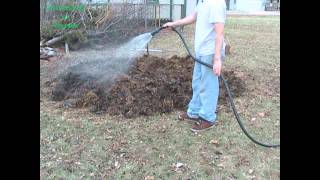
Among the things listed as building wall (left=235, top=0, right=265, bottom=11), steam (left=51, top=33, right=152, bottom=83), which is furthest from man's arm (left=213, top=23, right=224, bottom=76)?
building wall (left=235, top=0, right=265, bottom=11)

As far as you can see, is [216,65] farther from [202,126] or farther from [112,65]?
[112,65]

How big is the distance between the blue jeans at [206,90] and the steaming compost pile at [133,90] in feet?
1.80

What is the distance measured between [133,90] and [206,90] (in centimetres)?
114

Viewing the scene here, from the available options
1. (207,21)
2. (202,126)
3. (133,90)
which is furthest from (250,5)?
(207,21)

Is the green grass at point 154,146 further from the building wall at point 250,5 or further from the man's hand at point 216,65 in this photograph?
the building wall at point 250,5

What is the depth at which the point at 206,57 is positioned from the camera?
4109mm

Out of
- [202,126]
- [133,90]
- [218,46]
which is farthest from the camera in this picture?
[133,90]

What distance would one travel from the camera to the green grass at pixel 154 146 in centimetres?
345

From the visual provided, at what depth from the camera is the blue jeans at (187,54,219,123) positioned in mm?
4152

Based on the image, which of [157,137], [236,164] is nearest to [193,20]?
[157,137]

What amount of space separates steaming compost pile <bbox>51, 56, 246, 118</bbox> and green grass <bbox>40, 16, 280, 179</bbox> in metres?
0.16
